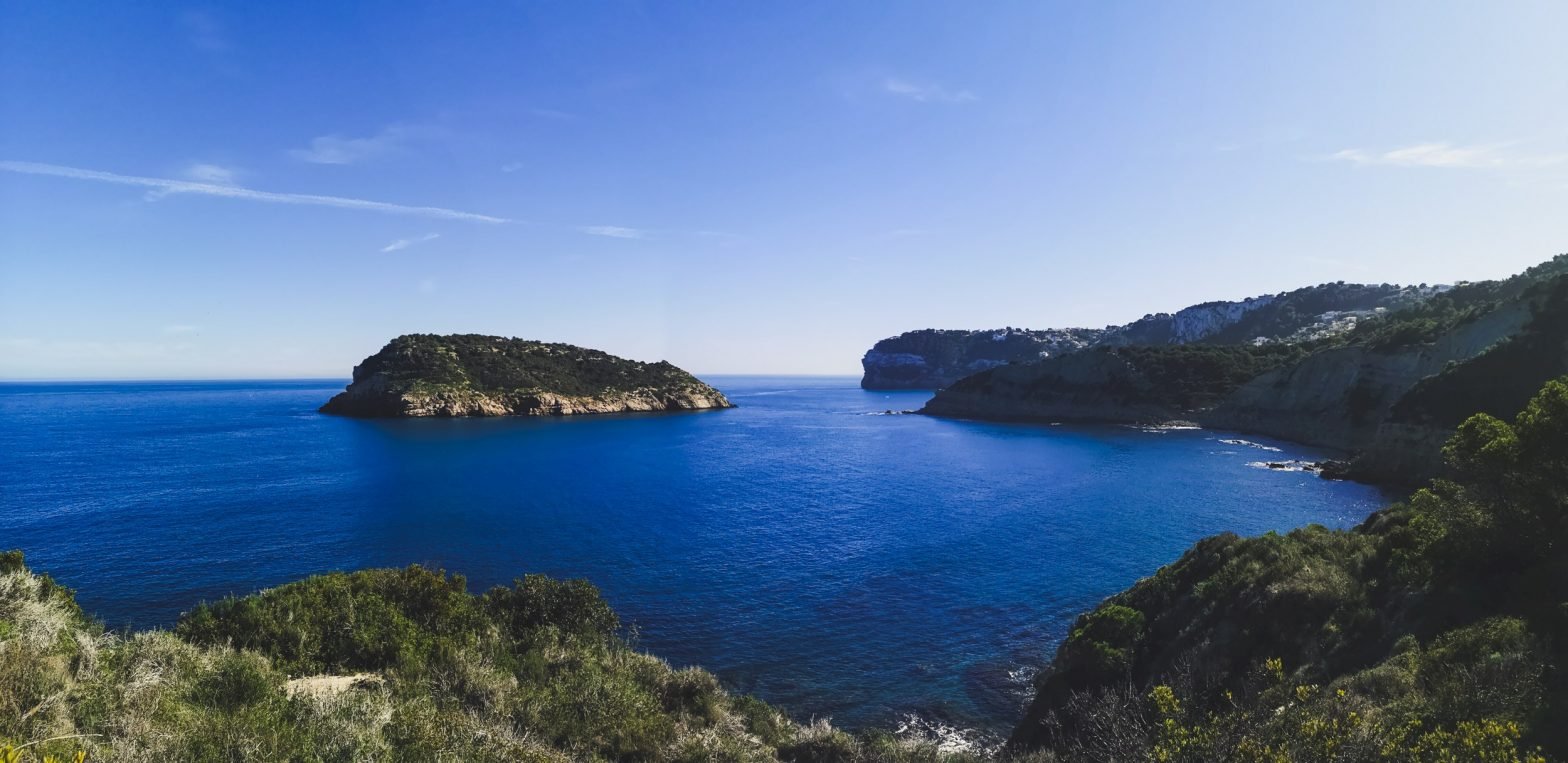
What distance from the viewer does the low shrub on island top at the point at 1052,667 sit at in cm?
950

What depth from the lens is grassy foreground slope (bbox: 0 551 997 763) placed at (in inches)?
380

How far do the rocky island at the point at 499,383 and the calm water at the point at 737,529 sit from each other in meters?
35.0

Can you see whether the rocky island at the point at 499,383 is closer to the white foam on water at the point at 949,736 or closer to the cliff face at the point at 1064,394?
the cliff face at the point at 1064,394

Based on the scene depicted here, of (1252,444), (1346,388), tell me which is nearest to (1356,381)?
(1346,388)

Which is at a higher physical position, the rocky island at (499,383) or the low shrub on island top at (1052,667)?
the rocky island at (499,383)

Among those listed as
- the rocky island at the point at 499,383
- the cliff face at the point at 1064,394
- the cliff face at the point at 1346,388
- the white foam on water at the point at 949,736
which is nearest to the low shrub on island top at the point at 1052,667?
the white foam on water at the point at 949,736

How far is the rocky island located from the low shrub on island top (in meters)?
114

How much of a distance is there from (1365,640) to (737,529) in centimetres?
3338

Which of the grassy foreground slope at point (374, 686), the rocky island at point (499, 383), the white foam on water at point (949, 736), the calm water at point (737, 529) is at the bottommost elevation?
the white foam on water at point (949, 736)

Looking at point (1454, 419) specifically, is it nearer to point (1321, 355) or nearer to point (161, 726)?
point (1321, 355)

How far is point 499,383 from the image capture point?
136500 mm

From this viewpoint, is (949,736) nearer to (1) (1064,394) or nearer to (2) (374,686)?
(2) (374,686)

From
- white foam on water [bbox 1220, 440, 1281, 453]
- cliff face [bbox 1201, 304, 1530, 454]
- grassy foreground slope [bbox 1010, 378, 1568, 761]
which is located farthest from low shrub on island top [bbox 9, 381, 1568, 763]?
white foam on water [bbox 1220, 440, 1281, 453]

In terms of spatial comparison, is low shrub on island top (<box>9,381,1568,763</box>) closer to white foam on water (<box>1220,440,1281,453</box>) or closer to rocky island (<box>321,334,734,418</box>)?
white foam on water (<box>1220,440,1281,453</box>)
